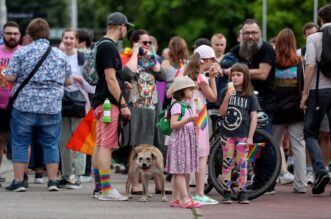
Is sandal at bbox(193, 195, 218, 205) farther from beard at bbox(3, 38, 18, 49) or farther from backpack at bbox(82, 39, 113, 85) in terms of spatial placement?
beard at bbox(3, 38, 18, 49)

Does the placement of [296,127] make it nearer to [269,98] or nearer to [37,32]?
[269,98]

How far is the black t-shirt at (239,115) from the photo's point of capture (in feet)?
40.9

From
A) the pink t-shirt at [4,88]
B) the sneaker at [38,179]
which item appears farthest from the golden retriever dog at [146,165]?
the sneaker at [38,179]

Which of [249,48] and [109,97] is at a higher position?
[249,48]

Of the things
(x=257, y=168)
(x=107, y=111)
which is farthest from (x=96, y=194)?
(x=257, y=168)

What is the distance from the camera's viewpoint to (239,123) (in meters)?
12.5

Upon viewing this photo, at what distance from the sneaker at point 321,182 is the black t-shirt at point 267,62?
1196mm

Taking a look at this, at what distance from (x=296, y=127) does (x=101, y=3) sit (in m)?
56.6

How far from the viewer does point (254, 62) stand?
13.6 m

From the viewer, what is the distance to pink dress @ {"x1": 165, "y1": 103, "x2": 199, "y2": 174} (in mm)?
11836

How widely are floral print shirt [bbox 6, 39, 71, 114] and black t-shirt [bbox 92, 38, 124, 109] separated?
108 cm

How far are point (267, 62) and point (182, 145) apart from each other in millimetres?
2093

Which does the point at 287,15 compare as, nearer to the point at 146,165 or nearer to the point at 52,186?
the point at 52,186

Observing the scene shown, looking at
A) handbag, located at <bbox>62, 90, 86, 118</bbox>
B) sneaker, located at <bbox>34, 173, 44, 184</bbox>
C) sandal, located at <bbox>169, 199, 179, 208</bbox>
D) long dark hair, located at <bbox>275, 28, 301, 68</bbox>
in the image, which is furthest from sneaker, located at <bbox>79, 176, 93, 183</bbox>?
sandal, located at <bbox>169, 199, 179, 208</bbox>
